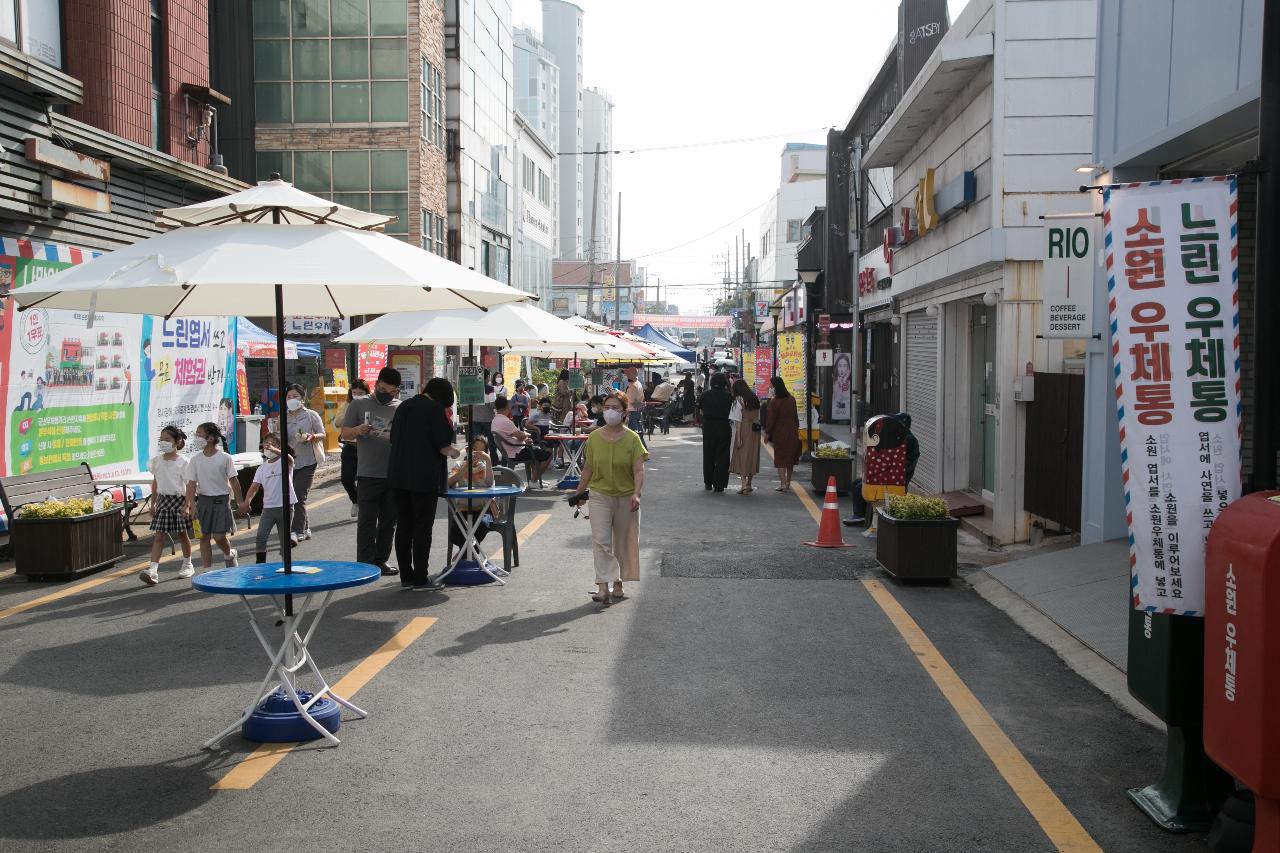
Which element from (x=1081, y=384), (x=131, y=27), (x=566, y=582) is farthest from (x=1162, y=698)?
(x=131, y=27)

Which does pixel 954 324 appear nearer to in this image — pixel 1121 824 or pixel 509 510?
pixel 509 510

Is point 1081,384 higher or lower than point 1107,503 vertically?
higher

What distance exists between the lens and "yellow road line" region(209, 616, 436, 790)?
5447 millimetres

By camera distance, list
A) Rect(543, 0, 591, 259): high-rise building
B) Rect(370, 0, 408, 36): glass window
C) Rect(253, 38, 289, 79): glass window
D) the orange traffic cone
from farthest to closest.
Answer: Rect(543, 0, 591, 259): high-rise building, Rect(253, 38, 289, 79): glass window, Rect(370, 0, 408, 36): glass window, the orange traffic cone

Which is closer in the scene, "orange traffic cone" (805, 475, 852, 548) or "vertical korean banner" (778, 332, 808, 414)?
"orange traffic cone" (805, 475, 852, 548)

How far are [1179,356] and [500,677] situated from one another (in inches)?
174

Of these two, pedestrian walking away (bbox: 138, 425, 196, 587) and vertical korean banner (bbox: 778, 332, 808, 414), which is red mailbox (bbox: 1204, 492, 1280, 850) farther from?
vertical korean banner (bbox: 778, 332, 808, 414)

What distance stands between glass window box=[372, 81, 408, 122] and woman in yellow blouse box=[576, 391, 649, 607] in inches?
1123

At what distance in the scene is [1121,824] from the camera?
16.4 ft

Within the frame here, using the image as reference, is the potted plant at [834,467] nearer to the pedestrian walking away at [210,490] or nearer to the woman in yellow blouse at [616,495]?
the woman in yellow blouse at [616,495]

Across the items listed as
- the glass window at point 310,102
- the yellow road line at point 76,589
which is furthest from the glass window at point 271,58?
the yellow road line at point 76,589

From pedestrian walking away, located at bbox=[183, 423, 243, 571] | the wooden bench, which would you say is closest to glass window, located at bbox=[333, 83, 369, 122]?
the wooden bench

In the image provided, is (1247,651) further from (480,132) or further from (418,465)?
(480,132)

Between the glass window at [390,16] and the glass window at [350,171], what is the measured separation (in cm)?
378
